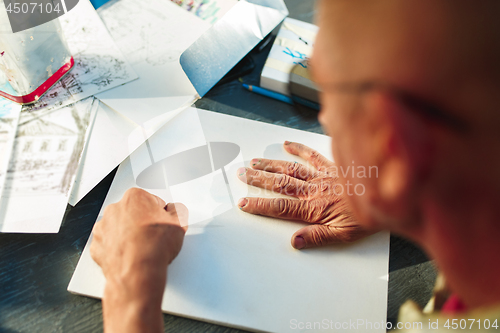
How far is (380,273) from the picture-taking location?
0.69m

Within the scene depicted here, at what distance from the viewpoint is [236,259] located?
0.69m

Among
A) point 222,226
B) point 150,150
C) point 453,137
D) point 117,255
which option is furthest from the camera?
point 150,150

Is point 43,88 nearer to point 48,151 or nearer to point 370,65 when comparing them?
point 48,151

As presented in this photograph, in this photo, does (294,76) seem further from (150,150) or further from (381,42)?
(381,42)

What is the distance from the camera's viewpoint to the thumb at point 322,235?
707 mm

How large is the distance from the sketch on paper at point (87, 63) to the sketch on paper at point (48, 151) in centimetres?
5

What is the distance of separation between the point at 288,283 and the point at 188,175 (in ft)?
1.18

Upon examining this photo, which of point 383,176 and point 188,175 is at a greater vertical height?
point 383,176

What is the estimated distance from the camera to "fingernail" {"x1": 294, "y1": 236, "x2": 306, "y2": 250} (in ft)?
2.30

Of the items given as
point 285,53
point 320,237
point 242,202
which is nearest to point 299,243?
point 320,237

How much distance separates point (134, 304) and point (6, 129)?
61 centimetres

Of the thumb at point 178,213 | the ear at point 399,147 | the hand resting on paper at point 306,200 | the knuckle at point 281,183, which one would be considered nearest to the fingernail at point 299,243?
the hand resting on paper at point 306,200

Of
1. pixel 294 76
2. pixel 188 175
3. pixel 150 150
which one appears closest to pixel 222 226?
pixel 188 175

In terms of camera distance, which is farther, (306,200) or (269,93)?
(269,93)
